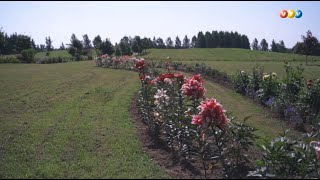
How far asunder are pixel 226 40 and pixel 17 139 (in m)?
105

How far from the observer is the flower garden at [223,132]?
17.6 ft

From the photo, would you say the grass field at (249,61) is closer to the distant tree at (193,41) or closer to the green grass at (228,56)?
the green grass at (228,56)

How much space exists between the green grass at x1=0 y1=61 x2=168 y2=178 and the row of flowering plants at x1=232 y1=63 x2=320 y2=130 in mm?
5461

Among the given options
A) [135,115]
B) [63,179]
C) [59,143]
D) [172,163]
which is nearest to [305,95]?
[135,115]

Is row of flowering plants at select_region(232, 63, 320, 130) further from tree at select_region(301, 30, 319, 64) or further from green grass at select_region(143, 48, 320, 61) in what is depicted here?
green grass at select_region(143, 48, 320, 61)

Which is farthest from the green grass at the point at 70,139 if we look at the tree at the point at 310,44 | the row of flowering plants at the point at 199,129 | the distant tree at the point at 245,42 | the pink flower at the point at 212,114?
the distant tree at the point at 245,42

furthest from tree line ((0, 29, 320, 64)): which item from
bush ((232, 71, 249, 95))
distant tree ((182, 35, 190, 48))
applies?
bush ((232, 71, 249, 95))

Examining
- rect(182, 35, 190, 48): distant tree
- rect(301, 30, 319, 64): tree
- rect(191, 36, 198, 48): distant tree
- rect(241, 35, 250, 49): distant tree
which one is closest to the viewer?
rect(301, 30, 319, 64): tree

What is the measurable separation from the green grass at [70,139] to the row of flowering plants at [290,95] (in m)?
5.46

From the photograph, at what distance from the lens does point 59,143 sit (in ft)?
27.6

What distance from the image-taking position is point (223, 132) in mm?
5977

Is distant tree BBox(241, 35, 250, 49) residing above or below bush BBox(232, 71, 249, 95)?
above

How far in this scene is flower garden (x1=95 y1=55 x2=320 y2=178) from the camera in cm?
538

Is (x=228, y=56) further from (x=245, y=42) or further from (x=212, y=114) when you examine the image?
(x=212, y=114)
